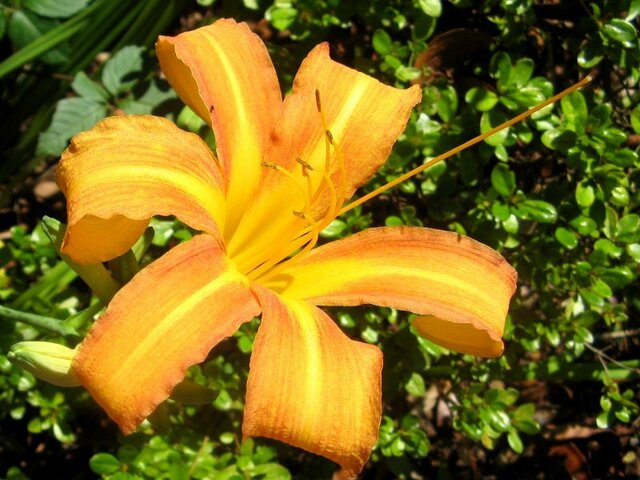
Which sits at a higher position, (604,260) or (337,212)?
(337,212)

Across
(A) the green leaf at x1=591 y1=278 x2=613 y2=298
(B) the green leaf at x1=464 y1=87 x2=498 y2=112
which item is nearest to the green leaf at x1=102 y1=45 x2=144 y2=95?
(B) the green leaf at x1=464 y1=87 x2=498 y2=112

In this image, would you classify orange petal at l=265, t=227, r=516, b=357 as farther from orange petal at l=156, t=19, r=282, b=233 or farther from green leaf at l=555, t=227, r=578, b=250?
green leaf at l=555, t=227, r=578, b=250

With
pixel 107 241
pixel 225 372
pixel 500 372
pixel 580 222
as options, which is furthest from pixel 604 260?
pixel 107 241

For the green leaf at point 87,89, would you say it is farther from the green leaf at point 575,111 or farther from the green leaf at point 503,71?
the green leaf at point 575,111

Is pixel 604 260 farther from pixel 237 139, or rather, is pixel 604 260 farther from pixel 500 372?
pixel 237 139

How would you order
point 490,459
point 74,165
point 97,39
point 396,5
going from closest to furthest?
point 74,165 < point 396,5 < point 97,39 < point 490,459

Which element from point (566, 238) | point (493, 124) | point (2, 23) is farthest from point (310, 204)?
point (2, 23)

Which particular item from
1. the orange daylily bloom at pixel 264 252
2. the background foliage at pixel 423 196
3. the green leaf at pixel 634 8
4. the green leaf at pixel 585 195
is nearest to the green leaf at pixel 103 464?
the background foliage at pixel 423 196
